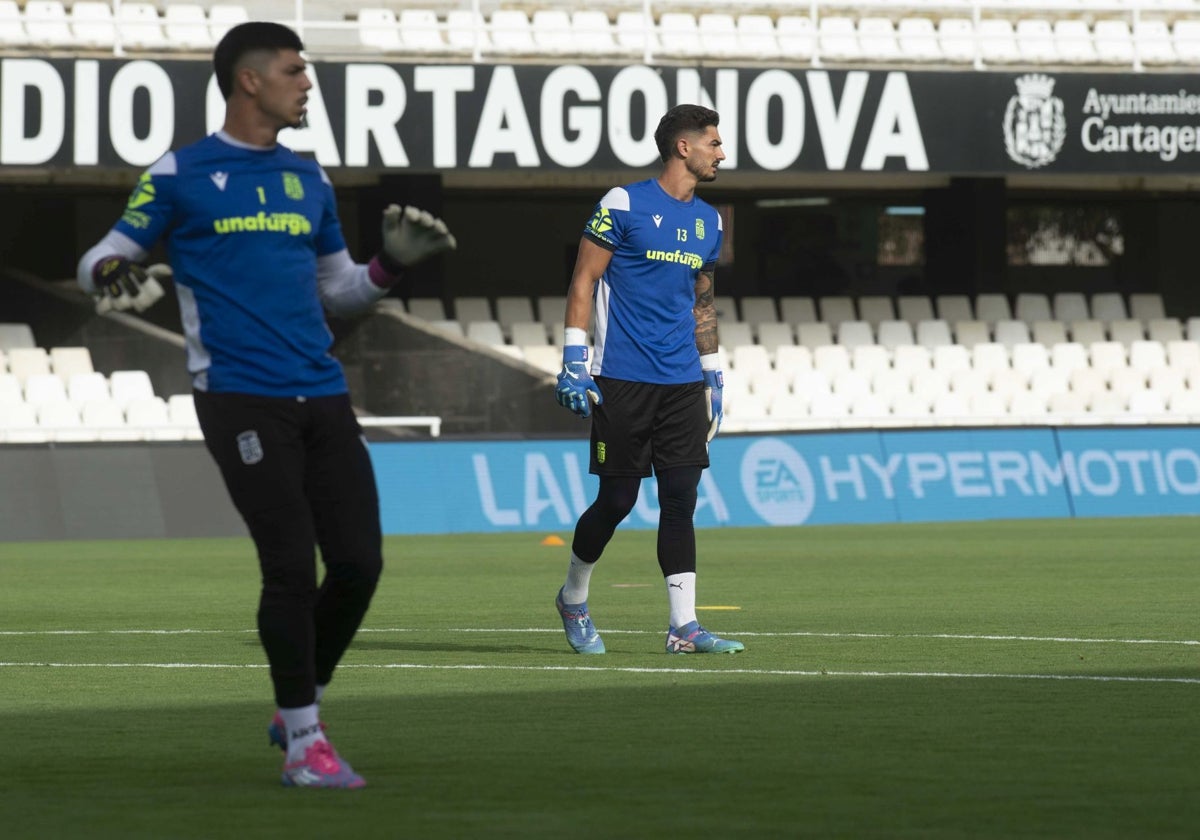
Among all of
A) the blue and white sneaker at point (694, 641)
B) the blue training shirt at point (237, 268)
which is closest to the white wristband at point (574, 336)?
the blue and white sneaker at point (694, 641)

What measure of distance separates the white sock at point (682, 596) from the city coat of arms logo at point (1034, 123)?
1969 cm

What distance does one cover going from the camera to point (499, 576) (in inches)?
641

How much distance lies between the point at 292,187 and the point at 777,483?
17964 mm

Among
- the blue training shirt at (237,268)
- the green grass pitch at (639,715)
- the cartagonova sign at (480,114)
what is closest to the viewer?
the green grass pitch at (639,715)

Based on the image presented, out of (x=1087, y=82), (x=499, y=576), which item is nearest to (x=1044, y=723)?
(x=499, y=576)

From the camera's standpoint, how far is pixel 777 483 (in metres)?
24.2

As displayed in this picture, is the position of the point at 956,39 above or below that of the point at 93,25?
below

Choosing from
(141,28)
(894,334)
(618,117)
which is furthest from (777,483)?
(141,28)

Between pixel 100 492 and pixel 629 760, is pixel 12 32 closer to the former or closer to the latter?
pixel 100 492

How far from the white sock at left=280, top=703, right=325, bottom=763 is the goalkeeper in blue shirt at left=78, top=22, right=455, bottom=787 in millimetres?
55

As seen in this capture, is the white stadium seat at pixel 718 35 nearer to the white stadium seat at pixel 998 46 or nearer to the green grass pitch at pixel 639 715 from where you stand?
the white stadium seat at pixel 998 46

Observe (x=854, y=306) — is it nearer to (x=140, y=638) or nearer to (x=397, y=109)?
(x=397, y=109)

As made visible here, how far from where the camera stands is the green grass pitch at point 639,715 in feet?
18.4

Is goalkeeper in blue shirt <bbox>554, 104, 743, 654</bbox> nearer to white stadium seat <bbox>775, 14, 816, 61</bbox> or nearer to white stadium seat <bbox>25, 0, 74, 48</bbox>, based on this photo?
white stadium seat <bbox>25, 0, 74, 48</bbox>
